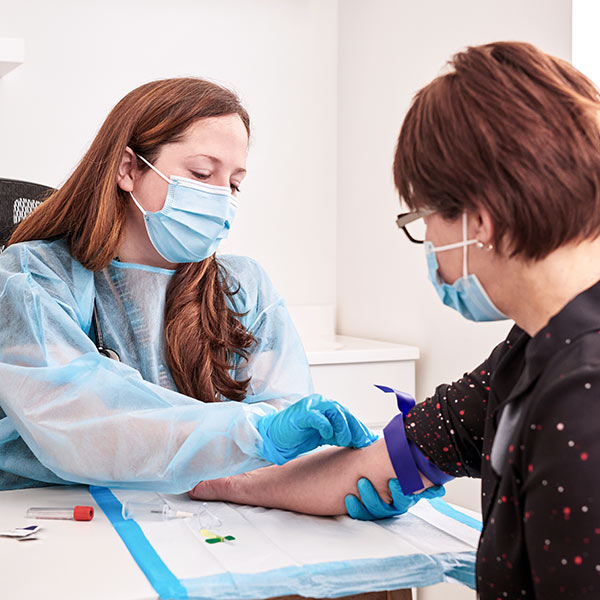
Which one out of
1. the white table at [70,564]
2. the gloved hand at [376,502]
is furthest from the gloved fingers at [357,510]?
the white table at [70,564]

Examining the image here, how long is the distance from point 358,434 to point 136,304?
52 cm

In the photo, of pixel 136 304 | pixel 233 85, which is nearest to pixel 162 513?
pixel 136 304

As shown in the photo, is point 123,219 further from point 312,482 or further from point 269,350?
point 312,482

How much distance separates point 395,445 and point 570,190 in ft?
1.62

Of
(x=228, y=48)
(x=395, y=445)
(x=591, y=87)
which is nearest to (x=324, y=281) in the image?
(x=228, y=48)

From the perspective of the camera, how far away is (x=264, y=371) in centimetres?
149

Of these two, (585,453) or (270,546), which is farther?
(270,546)

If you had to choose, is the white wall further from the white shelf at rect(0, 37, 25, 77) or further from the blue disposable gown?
the blue disposable gown

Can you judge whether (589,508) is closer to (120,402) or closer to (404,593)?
(404,593)

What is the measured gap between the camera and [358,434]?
1139mm

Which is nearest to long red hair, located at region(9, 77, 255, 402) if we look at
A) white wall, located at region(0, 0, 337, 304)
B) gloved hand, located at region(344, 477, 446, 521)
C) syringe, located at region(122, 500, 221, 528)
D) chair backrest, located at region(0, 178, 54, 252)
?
chair backrest, located at region(0, 178, 54, 252)

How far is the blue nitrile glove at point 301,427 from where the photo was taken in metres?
1.04

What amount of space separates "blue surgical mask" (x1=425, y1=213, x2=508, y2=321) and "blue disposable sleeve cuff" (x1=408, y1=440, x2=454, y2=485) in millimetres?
273

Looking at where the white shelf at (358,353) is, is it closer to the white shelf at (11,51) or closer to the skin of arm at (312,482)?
the skin of arm at (312,482)
